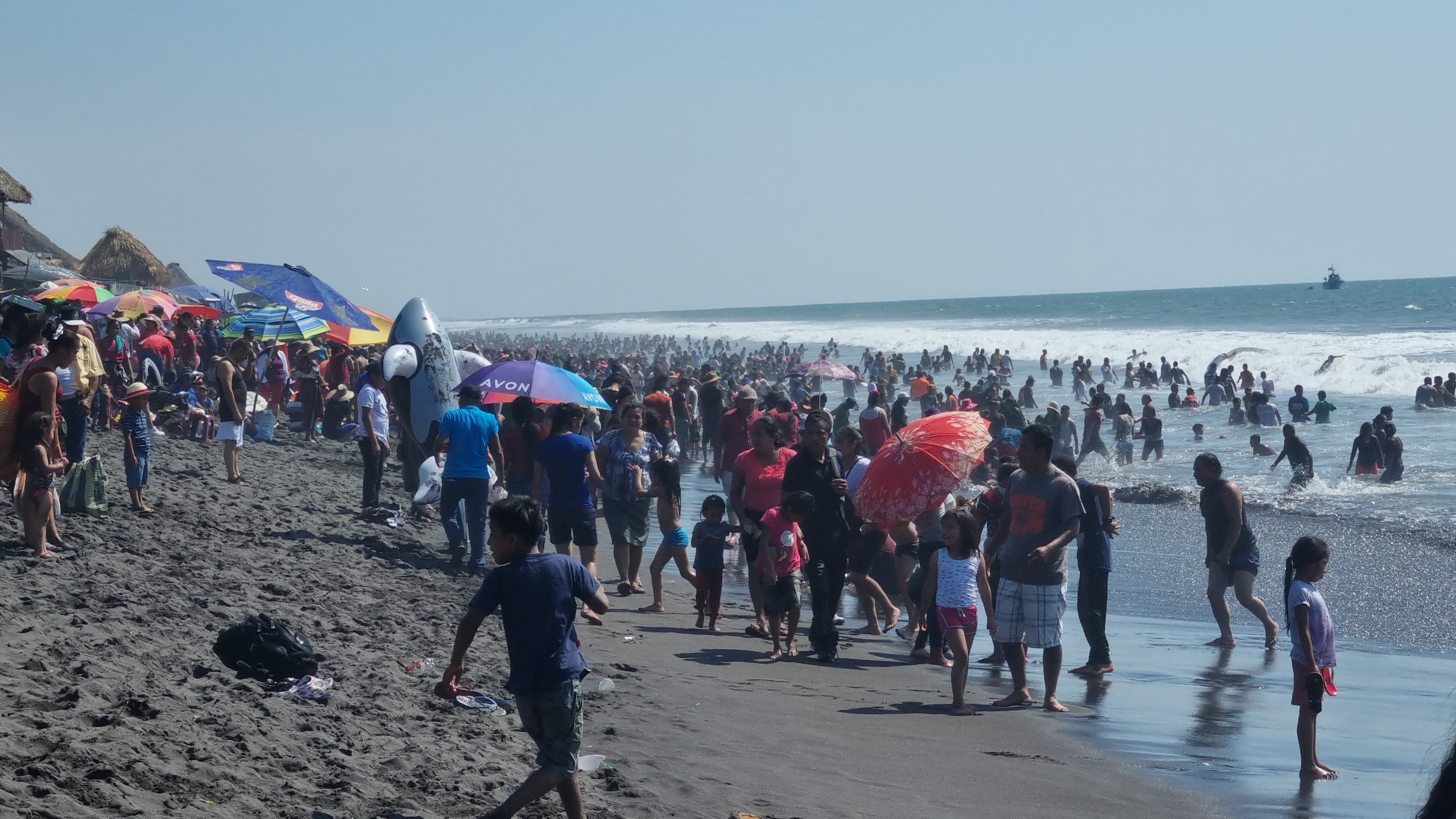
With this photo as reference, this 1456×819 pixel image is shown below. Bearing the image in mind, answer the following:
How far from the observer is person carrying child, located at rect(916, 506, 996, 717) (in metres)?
6.96

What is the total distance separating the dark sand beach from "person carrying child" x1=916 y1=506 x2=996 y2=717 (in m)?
0.28

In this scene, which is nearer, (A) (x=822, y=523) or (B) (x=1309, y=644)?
(B) (x=1309, y=644)

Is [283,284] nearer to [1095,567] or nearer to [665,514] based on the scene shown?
[665,514]

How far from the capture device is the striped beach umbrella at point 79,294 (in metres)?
21.0

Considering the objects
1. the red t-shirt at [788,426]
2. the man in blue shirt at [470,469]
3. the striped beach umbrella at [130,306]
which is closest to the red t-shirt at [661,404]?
the red t-shirt at [788,426]

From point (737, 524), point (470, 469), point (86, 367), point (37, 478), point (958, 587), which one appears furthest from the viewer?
point (737, 524)

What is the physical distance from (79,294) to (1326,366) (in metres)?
37.3

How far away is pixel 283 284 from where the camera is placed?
52.6ft

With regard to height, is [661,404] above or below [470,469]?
above

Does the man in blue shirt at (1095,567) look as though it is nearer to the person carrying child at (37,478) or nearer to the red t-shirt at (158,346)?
the person carrying child at (37,478)

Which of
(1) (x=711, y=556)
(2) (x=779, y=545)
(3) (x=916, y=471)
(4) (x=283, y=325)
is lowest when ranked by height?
(1) (x=711, y=556)

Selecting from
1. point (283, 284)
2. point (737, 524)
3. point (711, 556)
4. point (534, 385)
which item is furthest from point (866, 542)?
point (283, 284)

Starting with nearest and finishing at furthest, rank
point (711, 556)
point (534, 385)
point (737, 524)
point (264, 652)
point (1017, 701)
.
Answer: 1. point (264, 652)
2. point (1017, 701)
3. point (711, 556)
4. point (534, 385)
5. point (737, 524)

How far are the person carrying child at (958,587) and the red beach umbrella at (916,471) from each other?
0.40 meters
